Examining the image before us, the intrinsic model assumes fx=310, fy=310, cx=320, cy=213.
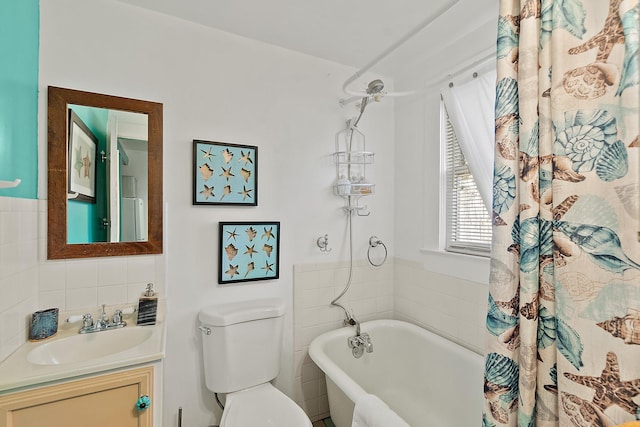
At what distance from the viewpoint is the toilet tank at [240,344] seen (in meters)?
1.75

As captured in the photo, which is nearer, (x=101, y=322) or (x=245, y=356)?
(x=101, y=322)

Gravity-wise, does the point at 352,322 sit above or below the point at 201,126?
below

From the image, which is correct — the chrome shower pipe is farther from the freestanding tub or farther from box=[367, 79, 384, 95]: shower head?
box=[367, 79, 384, 95]: shower head

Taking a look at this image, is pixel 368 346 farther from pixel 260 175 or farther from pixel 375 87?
pixel 375 87

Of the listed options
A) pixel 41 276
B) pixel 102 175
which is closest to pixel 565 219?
pixel 102 175

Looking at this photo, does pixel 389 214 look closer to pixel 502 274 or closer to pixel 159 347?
pixel 502 274

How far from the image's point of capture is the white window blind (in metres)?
1.99

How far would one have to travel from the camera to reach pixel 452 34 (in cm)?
196

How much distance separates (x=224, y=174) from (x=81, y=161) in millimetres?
722

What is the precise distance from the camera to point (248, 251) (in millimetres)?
2008

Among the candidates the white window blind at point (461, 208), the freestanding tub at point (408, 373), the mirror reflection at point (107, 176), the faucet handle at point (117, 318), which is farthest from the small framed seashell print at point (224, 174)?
the white window blind at point (461, 208)

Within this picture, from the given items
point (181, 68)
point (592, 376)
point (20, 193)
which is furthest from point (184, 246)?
point (592, 376)

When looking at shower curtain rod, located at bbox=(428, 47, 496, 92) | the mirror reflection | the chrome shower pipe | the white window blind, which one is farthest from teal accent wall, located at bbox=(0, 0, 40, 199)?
the white window blind

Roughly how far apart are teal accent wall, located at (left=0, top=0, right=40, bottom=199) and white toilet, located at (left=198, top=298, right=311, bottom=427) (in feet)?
3.59
